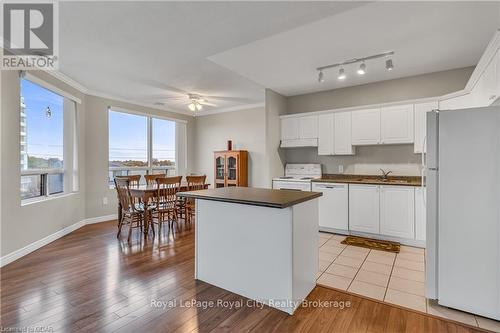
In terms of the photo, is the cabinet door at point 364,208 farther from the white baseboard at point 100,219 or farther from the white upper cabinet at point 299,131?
the white baseboard at point 100,219

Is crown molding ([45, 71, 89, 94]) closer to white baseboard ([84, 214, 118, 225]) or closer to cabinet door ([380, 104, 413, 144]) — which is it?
white baseboard ([84, 214, 118, 225])

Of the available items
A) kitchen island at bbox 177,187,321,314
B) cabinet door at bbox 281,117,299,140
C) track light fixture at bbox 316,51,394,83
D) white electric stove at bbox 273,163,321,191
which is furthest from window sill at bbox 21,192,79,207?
track light fixture at bbox 316,51,394,83

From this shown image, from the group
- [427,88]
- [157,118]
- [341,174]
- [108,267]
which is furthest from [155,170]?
[427,88]

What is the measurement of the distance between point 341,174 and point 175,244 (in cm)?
299

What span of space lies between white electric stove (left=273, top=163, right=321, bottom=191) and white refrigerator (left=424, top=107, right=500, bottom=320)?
226 cm

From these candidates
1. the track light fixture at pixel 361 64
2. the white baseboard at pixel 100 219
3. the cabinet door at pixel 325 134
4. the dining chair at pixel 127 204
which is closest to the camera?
the track light fixture at pixel 361 64

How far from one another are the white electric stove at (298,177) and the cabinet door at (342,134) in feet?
1.76

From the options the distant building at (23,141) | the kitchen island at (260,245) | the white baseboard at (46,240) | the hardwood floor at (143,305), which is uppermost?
the distant building at (23,141)

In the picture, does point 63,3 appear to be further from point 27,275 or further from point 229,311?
point 229,311

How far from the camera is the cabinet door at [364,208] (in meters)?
3.71

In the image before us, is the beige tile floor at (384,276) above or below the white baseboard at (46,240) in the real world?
below

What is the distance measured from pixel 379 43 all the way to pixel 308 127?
191 cm

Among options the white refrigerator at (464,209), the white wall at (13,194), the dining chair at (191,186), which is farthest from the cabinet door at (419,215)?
the white wall at (13,194)

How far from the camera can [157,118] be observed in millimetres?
6016
